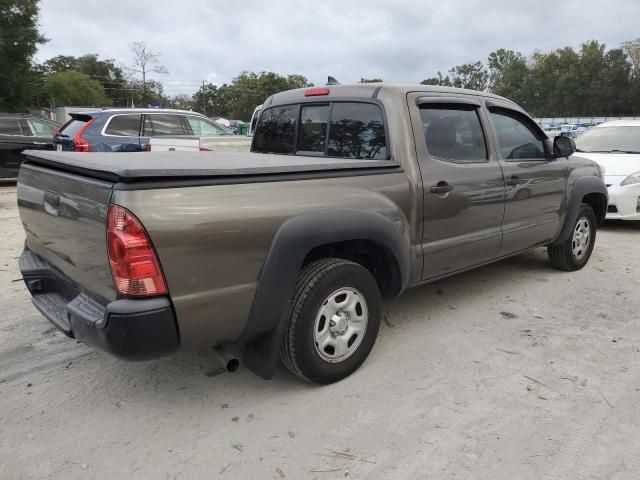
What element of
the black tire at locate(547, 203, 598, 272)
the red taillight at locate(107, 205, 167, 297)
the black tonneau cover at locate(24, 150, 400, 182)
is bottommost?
the black tire at locate(547, 203, 598, 272)

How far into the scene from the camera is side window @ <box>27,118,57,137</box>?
11758mm

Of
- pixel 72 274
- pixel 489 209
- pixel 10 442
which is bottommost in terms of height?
pixel 10 442

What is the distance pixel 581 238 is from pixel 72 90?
65180 mm

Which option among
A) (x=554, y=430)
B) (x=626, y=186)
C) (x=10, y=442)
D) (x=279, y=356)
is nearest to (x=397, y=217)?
(x=279, y=356)

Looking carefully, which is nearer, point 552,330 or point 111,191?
point 111,191

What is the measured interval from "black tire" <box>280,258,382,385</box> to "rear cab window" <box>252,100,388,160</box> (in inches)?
36.6

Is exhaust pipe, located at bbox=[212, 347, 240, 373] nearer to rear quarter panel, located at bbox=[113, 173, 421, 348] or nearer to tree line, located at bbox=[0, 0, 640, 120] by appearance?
rear quarter panel, located at bbox=[113, 173, 421, 348]

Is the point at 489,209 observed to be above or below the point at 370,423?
above

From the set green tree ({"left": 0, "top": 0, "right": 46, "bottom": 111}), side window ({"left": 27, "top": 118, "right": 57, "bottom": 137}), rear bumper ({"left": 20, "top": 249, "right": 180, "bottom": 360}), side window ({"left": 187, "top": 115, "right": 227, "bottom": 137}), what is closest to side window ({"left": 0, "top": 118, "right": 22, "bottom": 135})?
side window ({"left": 27, "top": 118, "right": 57, "bottom": 137})

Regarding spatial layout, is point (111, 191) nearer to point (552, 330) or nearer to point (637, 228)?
point (552, 330)

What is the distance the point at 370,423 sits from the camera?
2648 mm

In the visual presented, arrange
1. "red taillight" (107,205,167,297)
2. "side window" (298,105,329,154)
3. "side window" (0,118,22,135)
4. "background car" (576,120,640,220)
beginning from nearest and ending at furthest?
"red taillight" (107,205,167,297), "side window" (298,105,329,154), "background car" (576,120,640,220), "side window" (0,118,22,135)

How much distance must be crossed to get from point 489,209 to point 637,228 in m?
5.29

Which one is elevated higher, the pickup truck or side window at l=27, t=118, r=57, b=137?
side window at l=27, t=118, r=57, b=137
